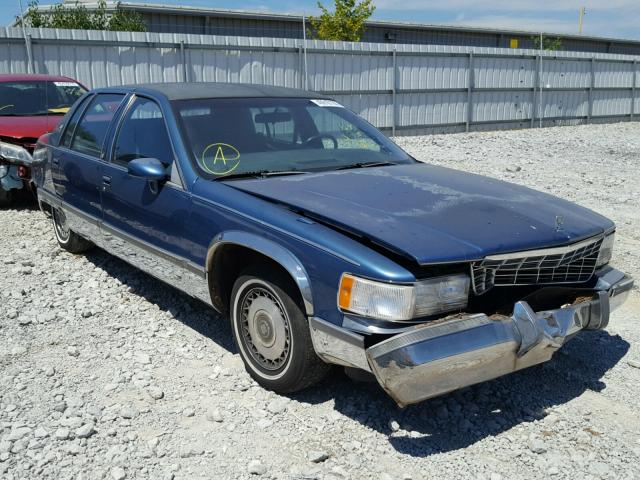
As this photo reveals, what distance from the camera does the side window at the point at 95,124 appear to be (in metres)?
4.86

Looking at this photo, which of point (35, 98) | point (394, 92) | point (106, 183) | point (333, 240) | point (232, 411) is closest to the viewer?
point (333, 240)

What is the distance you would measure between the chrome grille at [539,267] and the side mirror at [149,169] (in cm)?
203

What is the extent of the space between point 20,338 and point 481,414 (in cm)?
301

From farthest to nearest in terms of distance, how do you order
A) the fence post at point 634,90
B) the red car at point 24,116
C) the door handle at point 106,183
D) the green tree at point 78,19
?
the fence post at point 634,90 → the green tree at point 78,19 → the red car at point 24,116 → the door handle at point 106,183

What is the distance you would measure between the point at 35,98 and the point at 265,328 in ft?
22.1

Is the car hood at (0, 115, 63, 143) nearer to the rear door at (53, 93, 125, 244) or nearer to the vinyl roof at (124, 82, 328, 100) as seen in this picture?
the rear door at (53, 93, 125, 244)

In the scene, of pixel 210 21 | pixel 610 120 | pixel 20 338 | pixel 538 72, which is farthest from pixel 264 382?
pixel 210 21

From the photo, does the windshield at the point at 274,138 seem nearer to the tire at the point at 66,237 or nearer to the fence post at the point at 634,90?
the tire at the point at 66,237

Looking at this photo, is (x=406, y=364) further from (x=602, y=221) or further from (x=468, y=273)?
(x=602, y=221)

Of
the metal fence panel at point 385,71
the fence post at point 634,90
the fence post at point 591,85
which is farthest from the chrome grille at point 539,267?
the fence post at point 634,90

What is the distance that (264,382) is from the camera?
3.52 m

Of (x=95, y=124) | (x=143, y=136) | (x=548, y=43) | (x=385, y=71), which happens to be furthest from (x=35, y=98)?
(x=548, y=43)

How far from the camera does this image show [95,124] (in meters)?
5.10

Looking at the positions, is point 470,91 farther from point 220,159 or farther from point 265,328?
point 265,328
